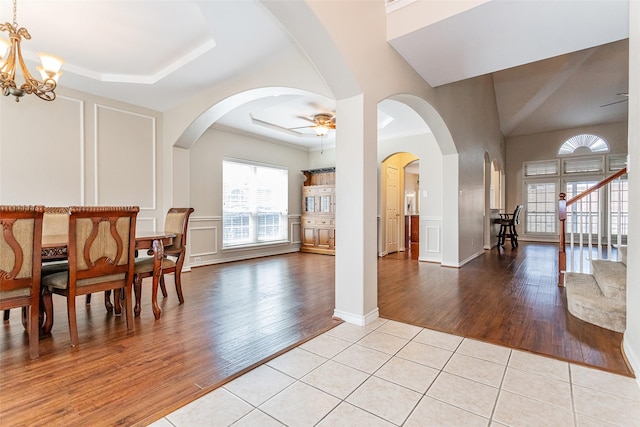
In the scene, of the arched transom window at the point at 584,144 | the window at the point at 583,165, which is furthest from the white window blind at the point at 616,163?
the arched transom window at the point at 584,144

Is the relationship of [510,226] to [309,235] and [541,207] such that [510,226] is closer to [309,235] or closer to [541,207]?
[541,207]

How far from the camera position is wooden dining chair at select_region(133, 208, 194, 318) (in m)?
2.76

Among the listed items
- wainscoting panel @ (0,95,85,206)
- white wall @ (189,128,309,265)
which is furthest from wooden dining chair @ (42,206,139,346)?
white wall @ (189,128,309,265)

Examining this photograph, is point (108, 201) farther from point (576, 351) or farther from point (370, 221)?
point (576, 351)

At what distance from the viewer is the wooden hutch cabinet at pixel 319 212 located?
6.78m

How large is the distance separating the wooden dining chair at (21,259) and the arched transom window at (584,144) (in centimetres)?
1184

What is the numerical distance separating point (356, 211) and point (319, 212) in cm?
441

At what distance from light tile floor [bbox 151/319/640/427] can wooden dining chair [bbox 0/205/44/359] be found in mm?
1403

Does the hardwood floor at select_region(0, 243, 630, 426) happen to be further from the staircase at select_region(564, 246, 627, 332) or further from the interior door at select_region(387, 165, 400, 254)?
the interior door at select_region(387, 165, 400, 254)

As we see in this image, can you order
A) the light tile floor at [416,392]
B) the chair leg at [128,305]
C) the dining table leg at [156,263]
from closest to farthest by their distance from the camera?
the light tile floor at [416,392], the chair leg at [128,305], the dining table leg at [156,263]

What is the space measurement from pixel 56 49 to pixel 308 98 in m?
2.98

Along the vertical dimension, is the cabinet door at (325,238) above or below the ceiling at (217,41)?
below

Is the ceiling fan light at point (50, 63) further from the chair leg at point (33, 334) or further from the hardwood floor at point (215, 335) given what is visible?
the hardwood floor at point (215, 335)

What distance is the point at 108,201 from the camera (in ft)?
13.9
